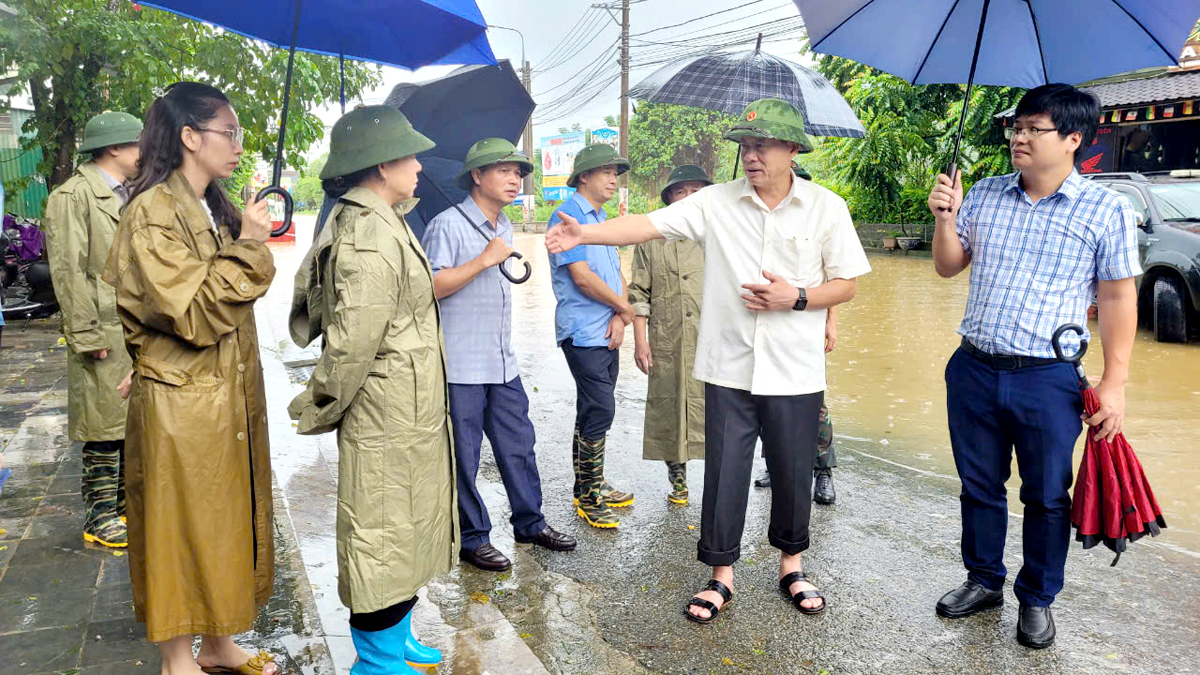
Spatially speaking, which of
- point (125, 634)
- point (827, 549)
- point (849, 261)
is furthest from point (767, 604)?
point (125, 634)

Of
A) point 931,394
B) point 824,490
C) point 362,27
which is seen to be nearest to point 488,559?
point 824,490

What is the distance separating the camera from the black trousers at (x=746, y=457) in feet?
12.1

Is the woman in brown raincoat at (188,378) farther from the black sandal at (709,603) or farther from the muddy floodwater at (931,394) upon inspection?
the muddy floodwater at (931,394)

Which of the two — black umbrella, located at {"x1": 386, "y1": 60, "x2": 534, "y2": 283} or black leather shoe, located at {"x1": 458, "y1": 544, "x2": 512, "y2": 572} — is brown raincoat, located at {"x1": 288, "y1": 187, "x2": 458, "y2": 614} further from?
black umbrella, located at {"x1": 386, "y1": 60, "x2": 534, "y2": 283}

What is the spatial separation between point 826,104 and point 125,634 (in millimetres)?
4743

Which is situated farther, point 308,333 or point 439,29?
point 439,29

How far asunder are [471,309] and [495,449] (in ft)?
2.30

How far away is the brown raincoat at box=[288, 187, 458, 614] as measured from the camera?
9.17ft

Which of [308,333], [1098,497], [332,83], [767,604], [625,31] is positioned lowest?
[767,604]

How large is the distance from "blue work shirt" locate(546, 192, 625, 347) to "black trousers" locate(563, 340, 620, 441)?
55 millimetres

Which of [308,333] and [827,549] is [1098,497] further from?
[308,333]

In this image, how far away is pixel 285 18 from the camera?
3648 mm

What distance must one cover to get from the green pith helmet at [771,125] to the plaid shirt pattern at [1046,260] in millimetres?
861

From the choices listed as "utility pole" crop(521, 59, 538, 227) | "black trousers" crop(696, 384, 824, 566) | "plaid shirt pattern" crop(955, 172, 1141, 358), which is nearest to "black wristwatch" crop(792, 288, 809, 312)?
"black trousers" crop(696, 384, 824, 566)
